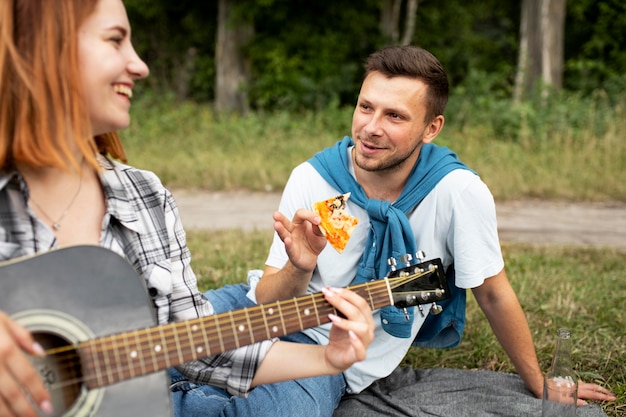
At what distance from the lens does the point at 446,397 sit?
327cm

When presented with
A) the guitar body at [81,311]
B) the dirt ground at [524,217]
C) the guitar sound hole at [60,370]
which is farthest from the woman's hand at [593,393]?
the dirt ground at [524,217]

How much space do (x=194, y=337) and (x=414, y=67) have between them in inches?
66.1

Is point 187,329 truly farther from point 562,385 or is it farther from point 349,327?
point 562,385

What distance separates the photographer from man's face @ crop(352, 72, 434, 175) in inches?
118

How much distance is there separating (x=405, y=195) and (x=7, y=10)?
70.1 inches

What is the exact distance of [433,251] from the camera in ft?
9.88

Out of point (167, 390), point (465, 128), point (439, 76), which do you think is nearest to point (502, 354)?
point (439, 76)

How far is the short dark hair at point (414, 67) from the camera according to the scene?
3055 millimetres

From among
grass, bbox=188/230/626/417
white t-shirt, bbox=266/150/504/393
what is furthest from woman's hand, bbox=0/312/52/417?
grass, bbox=188/230/626/417

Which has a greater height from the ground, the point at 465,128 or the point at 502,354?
the point at 465,128

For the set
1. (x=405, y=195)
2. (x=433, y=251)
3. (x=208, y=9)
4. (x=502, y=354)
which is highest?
(x=208, y=9)

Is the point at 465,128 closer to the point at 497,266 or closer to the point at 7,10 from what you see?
the point at 497,266

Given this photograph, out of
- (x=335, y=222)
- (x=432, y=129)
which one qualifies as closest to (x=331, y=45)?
(x=432, y=129)

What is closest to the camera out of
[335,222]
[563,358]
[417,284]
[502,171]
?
[417,284]
